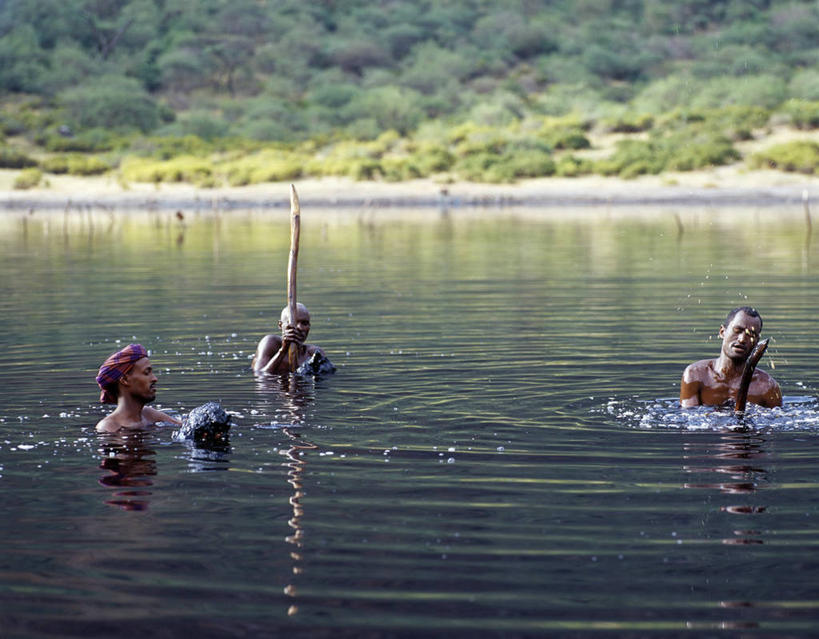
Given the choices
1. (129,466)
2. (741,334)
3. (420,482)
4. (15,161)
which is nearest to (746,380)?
(741,334)

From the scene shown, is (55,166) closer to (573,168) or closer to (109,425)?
(573,168)

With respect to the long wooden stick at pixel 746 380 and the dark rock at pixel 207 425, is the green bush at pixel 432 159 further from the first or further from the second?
the dark rock at pixel 207 425

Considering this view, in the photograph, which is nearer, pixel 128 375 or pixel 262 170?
pixel 128 375

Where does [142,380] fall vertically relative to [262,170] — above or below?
below

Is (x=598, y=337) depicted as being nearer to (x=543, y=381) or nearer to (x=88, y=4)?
(x=543, y=381)

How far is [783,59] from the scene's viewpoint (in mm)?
91562

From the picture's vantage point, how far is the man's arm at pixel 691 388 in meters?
10.3

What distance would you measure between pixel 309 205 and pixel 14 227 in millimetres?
16344

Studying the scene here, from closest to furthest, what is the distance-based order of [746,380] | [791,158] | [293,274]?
[746,380]
[293,274]
[791,158]

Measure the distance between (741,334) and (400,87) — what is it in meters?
82.9

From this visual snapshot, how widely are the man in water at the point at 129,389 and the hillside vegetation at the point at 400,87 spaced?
54.0 metres

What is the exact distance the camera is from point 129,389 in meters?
9.83

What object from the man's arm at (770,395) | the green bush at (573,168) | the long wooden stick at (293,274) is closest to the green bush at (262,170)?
the green bush at (573,168)

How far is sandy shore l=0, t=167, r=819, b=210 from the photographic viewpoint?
58094mm
